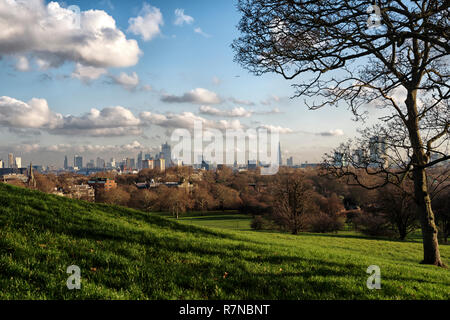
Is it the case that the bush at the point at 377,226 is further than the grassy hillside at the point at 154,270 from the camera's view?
Yes

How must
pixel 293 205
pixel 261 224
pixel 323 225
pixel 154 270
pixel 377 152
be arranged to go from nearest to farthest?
pixel 154 270
pixel 377 152
pixel 293 205
pixel 261 224
pixel 323 225

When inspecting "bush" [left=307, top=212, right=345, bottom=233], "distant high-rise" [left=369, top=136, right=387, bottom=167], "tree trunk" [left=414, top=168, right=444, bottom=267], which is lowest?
"bush" [left=307, top=212, right=345, bottom=233]

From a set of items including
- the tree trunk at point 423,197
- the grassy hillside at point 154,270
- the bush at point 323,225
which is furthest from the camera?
the bush at point 323,225

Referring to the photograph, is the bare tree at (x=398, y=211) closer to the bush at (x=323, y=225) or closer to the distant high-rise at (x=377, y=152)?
the bush at (x=323, y=225)

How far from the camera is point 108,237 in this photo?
7.54m

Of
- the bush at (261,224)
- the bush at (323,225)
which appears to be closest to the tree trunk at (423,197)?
the bush at (261,224)

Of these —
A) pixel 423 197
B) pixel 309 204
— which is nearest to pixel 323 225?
pixel 309 204

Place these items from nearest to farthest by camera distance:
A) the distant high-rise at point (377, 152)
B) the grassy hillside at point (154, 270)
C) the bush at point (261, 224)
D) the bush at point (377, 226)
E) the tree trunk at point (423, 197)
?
the grassy hillside at point (154, 270) < the distant high-rise at point (377, 152) < the tree trunk at point (423, 197) < the bush at point (377, 226) < the bush at point (261, 224)

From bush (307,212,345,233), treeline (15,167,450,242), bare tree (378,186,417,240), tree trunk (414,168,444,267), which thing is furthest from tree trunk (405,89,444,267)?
bush (307,212,345,233)

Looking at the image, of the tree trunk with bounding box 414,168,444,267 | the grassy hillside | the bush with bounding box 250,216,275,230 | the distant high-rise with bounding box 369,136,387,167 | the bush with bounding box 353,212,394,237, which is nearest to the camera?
the grassy hillside

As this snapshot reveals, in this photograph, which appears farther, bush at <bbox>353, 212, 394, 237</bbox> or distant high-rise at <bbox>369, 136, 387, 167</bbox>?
bush at <bbox>353, 212, 394, 237</bbox>

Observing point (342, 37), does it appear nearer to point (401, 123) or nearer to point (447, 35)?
point (447, 35)

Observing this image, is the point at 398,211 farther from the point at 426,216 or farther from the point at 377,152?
the point at 377,152

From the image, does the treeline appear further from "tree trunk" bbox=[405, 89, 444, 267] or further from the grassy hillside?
the grassy hillside
